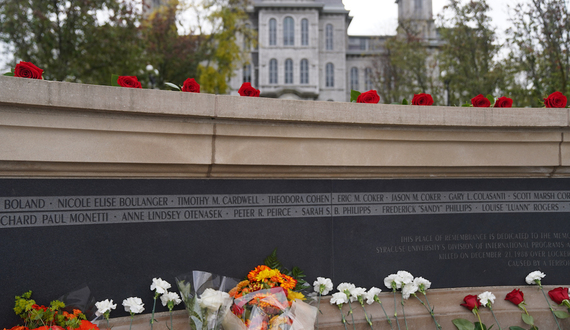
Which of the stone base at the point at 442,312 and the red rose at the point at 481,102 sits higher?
the red rose at the point at 481,102

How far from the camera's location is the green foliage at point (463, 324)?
3.56 meters

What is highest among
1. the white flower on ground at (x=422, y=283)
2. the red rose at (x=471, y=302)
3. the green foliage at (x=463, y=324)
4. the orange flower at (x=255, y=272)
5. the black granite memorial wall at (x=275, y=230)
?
the black granite memorial wall at (x=275, y=230)

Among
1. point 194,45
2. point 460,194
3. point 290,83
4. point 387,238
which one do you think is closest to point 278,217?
point 387,238

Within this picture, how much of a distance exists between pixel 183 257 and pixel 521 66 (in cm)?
1711

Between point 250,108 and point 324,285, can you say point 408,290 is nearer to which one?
point 324,285

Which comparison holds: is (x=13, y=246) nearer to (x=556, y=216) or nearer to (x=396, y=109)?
(x=396, y=109)

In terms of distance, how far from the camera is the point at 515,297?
12.3ft

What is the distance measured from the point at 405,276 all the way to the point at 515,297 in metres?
0.95

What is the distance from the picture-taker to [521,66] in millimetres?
16703

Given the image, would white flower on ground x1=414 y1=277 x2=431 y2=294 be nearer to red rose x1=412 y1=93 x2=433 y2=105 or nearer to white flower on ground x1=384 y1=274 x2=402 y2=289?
white flower on ground x1=384 y1=274 x2=402 y2=289

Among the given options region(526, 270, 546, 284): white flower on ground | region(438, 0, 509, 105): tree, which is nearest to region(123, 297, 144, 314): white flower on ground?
region(526, 270, 546, 284): white flower on ground

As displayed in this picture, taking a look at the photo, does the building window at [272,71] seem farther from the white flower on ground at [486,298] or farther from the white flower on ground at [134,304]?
the white flower on ground at [134,304]

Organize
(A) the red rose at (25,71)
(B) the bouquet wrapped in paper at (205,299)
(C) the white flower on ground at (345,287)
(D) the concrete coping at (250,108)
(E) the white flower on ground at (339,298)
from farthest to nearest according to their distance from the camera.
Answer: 1. (C) the white flower on ground at (345,287)
2. (E) the white flower on ground at (339,298)
3. (A) the red rose at (25,71)
4. (D) the concrete coping at (250,108)
5. (B) the bouquet wrapped in paper at (205,299)

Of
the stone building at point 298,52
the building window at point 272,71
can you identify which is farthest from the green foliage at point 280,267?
the building window at point 272,71
